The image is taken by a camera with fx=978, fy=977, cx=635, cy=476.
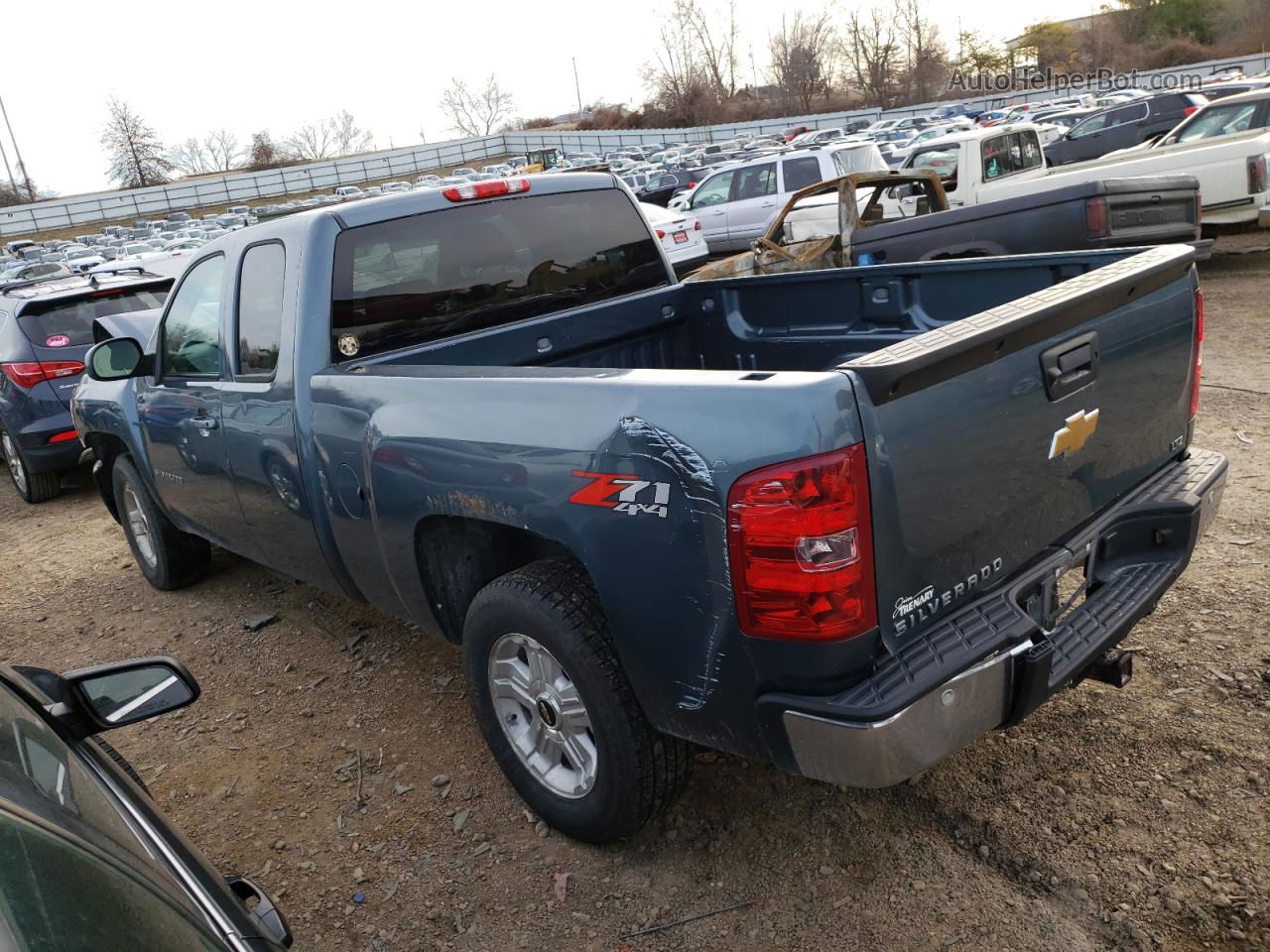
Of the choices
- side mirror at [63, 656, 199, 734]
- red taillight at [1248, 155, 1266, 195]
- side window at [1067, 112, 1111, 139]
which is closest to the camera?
side mirror at [63, 656, 199, 734]

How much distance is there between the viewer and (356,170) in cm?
6819

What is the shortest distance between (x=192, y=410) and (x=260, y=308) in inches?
31.3

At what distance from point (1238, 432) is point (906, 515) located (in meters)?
4.56

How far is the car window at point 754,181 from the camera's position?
15.9m

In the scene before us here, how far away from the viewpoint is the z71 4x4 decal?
2.29 meters

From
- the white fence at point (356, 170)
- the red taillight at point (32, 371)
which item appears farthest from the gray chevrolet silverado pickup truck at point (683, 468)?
the white fence at point (356, 170)

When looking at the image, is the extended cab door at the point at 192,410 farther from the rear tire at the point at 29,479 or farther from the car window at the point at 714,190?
the car window at the point at 714,190

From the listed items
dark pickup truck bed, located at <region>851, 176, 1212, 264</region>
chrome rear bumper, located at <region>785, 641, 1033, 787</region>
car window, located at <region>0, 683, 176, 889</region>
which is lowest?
chrome rear bumper, located at <region>785, 641, 1033, 787</region>

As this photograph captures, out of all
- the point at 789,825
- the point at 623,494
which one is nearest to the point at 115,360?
the point at 623,494

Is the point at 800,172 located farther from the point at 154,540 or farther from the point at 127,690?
the point at 127,690

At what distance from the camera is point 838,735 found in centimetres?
216

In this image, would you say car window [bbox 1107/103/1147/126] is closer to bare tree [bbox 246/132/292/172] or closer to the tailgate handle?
the tailgate handle

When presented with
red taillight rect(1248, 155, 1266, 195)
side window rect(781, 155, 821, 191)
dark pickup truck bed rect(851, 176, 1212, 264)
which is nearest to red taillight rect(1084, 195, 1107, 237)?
dark pickup truck bed rect(851, 176, 1212, 264)

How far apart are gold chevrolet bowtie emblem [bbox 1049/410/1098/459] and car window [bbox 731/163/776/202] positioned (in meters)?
13.9
